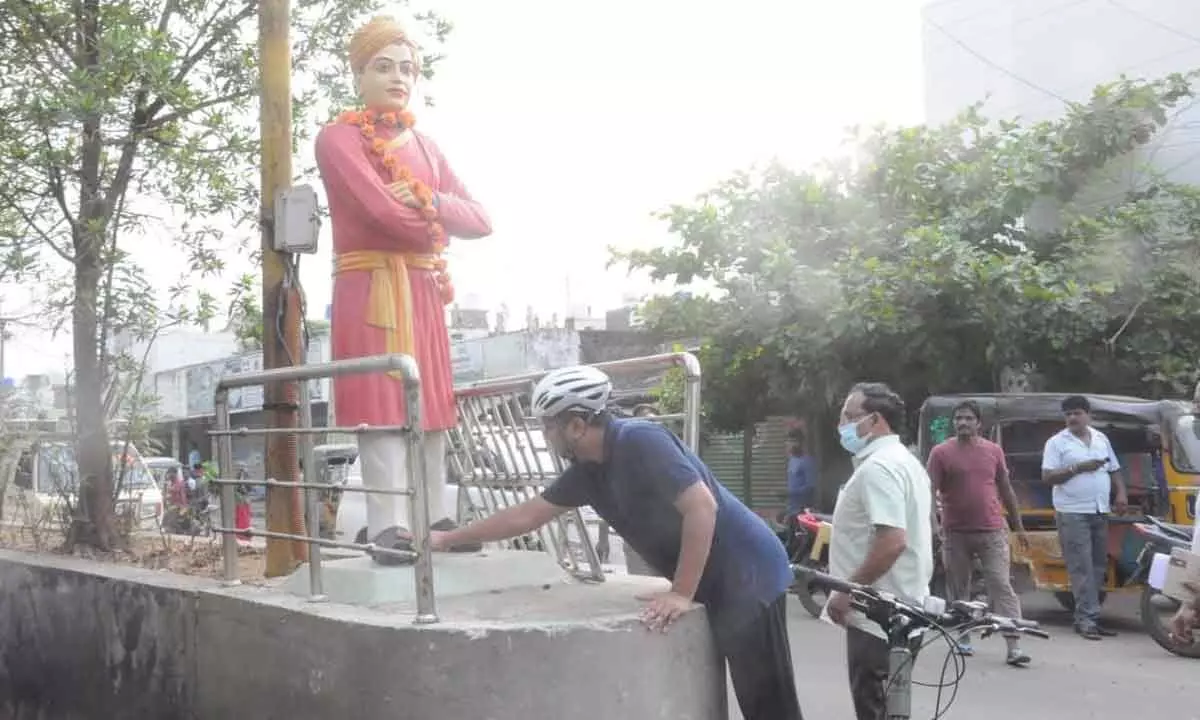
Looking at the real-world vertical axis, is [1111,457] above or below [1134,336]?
below

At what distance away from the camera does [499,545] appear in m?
5.26

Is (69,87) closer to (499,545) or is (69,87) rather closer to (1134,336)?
(499,545)

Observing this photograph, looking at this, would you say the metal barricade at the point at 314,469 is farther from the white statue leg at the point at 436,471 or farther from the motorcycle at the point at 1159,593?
the motorcycle at the point at 1159,593

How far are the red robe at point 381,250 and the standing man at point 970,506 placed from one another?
475cm

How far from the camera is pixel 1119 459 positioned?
10.8m

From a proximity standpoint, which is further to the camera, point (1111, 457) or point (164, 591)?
point (1111, 457)

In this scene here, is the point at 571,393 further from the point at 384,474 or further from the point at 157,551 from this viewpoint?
the point at 157,551

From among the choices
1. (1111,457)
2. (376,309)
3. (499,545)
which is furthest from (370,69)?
(1111,457)

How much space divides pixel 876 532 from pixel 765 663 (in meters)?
0.77

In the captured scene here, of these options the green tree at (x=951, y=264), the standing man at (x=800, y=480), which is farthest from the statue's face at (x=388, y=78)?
the standing man at (x=800, y=480)

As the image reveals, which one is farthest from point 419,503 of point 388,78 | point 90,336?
point 90,336

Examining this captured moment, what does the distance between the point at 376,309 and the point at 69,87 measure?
9.80ft

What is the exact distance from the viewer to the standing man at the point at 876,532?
4.43 metres

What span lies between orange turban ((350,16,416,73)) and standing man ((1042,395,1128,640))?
21.2 ft
